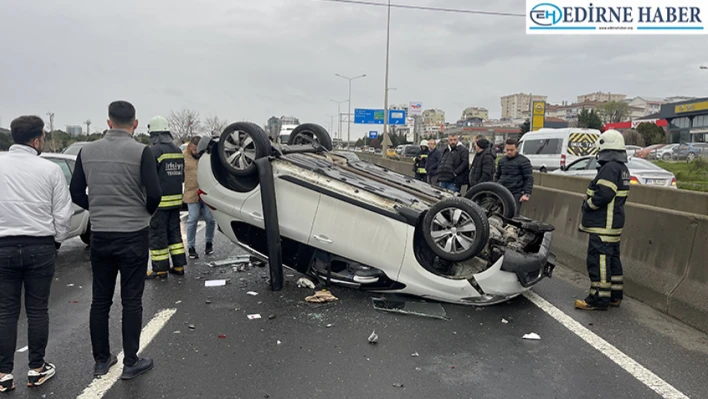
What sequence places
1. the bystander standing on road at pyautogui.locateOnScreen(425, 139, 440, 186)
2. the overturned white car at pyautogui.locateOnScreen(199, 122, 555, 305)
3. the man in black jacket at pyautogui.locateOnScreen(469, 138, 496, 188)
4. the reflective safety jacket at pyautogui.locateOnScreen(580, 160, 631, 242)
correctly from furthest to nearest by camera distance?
the bystander standing on road at pyautogui.locateOnScreen(425, 139, 440, 186)
the man in black jacket at pyautogui.locateOnScreen(469, 138, 496, 188)
the reflective safety jacket at pyautogui.locateOnScreen(580, 160, 631, 242)
the overturned white car at pyautogui.locateOnScreen(199, 122, 555, 305)

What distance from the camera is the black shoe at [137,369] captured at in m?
3.18

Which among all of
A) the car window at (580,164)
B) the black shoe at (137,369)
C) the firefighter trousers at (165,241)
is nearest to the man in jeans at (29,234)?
the black shoe at (137,369)

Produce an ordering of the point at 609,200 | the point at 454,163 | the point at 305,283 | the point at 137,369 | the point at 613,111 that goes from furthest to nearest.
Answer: the point at 613,111
the point at 454,163
the point at 305,283
the point at 609,200
the point at 137,369

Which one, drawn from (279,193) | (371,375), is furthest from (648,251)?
(279,193)

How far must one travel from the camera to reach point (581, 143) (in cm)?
1650

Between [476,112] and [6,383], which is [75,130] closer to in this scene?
[6,383]

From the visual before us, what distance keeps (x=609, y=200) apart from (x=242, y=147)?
3.71m

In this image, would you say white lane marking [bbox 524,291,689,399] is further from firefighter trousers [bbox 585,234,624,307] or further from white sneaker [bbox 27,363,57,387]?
white sneaker [bbox 27,363,57,387]

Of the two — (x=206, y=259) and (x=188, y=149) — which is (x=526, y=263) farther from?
(x=188, y=149)

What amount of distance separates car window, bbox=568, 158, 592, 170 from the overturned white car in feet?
30.1

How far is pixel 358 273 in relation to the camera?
4785mm

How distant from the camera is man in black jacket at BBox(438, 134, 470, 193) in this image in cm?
928

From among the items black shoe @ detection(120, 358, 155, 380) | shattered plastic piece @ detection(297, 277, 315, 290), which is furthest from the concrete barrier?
black shoe @ detection(120, 358, 155, 380)

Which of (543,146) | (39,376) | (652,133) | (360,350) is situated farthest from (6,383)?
(652,133)
